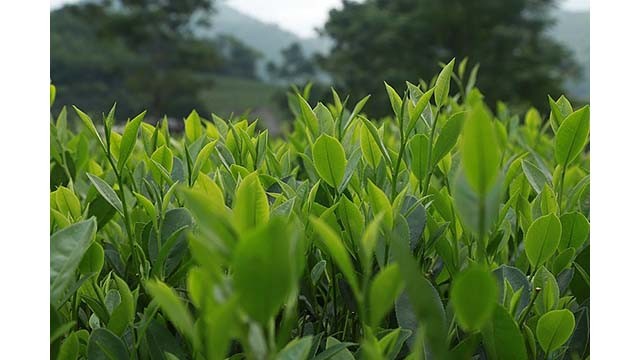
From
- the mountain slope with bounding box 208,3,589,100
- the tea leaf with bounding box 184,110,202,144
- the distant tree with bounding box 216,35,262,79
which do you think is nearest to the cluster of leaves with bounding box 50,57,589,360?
the tea leaf with bounding box 184,110,202,144

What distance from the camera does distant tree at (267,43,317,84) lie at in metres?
19.9

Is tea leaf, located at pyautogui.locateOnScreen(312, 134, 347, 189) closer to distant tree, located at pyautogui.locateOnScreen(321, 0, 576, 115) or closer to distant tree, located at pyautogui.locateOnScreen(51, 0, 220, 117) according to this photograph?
distant tree, located at pyautogui.locateOnScreen(321, 0, 576, 115)

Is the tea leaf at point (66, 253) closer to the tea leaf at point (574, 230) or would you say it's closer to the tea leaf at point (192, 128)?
the tea leaf at point (574, 230)

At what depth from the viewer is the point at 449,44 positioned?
1842cm

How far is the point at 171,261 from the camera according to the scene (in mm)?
658

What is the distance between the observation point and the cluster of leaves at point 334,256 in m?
0.34

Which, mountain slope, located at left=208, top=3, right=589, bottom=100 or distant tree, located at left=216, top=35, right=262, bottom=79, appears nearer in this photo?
mountain slope, located at left=208, top=3, right=589, bottom=100

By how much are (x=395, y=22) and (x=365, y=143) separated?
56.9ft

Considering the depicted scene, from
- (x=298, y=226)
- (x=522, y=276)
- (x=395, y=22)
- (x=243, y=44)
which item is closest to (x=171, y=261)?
(x=298, y=226)

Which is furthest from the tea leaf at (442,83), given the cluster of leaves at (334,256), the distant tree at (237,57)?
the distant tree at (237,57)

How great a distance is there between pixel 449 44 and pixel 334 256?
18587mm

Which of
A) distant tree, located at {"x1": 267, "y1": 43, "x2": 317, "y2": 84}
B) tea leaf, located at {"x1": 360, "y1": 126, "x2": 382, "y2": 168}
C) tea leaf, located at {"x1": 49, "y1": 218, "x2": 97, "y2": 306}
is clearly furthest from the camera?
distant tree, located at {"x1": 267, "y1": 43, "x2": 317, "y2": 84}

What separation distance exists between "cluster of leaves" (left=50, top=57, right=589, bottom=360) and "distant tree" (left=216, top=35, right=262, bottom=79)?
20.6m
